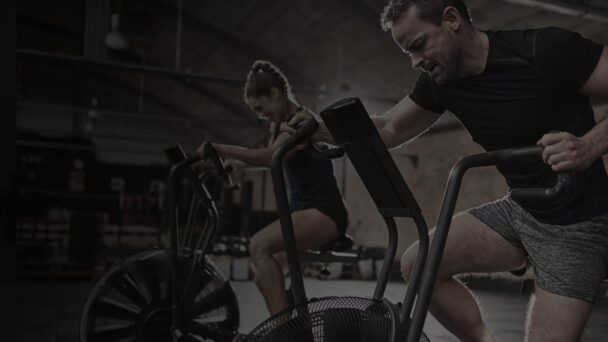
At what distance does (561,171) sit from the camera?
116cm

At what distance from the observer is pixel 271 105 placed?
2.60m

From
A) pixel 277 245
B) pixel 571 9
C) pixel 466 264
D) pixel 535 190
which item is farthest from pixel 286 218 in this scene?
pixel 571 9

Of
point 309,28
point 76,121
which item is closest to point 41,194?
point 309,28

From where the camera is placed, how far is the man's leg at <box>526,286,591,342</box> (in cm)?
146

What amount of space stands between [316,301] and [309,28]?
302 inches

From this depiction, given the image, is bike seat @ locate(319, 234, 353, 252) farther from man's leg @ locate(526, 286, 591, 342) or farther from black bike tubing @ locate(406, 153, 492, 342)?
black bike tubing @ locate(406, 153, 492, 342)

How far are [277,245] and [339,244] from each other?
11.2 inches

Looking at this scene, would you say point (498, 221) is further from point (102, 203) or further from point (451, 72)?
point (102, 203)

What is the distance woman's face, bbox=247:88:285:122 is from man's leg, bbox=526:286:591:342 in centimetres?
143

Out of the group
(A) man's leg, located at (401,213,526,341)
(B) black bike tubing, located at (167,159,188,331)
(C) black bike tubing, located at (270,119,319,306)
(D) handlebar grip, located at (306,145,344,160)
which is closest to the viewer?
(C) black bike tubing, located at (270,119,319,306)

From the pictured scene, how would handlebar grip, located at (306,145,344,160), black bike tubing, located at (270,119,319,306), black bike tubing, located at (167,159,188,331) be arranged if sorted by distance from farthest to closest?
black bike tubing, located at (167,159,188,331)
handlebar grip, located at (306,145,344,160)
black bike tubing, located at (270,119,319,306)

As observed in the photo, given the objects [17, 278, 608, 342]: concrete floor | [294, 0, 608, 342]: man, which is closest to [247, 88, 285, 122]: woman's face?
[294, 0, 608, 342]: man

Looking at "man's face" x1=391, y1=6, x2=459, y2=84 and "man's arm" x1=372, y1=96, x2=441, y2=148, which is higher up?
"man's face" x1=391, y1=6, x2=459, y2=84

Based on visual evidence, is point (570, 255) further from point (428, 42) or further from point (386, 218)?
point (428, 42)
